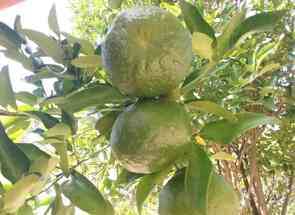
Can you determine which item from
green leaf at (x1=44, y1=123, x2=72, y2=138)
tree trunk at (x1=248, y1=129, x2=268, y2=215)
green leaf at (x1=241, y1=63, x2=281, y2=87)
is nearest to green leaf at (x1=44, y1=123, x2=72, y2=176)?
green leaf at (x1=44, y1=123, x2=72, y2=138)

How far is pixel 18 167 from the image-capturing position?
16.7 inches

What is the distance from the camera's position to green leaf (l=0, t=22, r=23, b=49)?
Answer: 1.56 ft

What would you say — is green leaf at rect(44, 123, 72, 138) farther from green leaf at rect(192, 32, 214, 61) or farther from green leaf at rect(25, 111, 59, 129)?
green leaf at rect(192, 32, 214, 61)

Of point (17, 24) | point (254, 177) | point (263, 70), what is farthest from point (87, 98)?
point (254, 177)

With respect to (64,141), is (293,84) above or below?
below

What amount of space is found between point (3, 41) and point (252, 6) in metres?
0.57

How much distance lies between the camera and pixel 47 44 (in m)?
0.48

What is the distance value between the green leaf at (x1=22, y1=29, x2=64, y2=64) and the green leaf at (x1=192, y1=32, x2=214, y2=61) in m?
0.17

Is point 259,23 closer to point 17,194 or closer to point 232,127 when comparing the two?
point 232,127

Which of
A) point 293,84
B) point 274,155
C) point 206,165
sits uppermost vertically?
point 206,165

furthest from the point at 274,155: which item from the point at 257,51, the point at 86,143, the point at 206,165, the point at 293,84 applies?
the point at 206,165

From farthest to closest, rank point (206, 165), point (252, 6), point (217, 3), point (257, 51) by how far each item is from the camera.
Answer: point (217, 3) → point (252, 6) → point (257, 51) → point (206, 165)

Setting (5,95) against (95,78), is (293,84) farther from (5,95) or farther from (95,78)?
(5,95)

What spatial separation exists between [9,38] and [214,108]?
0.25 meters
